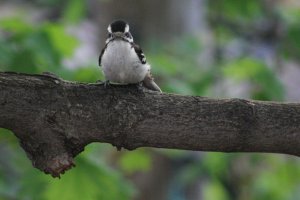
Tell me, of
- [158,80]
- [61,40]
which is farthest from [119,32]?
[158,80]

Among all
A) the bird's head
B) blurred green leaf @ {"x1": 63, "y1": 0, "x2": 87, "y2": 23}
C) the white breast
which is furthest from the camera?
blurred green leaf @ {"x1": 63, "y1": 0, "x2": 87, "y2": 23}

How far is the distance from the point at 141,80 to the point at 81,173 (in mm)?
690

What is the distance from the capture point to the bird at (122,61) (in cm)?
246

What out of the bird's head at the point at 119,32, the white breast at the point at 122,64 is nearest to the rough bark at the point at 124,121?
the white breast at the point at 122,64

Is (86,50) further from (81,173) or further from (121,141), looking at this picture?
(121,141)

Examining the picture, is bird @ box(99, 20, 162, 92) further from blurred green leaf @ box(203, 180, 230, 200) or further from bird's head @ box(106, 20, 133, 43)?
blurred green leaf @ box(203, 180, 230, 200)

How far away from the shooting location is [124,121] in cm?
212

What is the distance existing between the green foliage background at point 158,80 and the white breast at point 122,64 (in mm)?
602

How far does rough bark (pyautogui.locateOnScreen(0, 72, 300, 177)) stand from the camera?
2.08 m

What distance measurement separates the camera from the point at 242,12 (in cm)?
446

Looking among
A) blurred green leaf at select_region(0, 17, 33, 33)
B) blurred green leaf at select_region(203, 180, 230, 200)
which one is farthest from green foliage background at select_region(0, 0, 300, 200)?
blurred green leaf at select_region(203, 180, 230, 200)

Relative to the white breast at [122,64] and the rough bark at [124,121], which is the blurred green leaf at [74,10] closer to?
the white breast at [122,64]

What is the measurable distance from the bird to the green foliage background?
580 mm

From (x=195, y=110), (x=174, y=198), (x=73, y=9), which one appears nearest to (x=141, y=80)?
(x=195, y=110)
